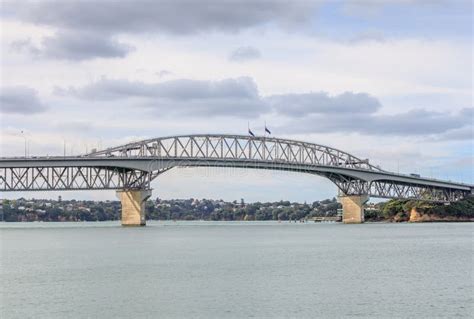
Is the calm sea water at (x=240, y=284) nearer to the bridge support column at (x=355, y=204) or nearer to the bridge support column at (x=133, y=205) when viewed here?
the bridge support column at (x=133, y=205)

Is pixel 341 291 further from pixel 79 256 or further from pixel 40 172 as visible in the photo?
pixel 40 172

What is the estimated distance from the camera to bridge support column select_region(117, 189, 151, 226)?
158375mm

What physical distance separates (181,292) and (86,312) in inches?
301

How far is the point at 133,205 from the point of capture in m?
160

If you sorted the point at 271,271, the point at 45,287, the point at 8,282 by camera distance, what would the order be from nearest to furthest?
the point at 45,287
the point at 8,282
the point at 271,271

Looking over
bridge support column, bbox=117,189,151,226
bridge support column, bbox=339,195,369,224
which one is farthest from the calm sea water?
bridge support column, bbox=339,195,369,224

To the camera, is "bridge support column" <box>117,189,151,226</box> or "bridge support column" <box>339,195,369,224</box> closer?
"bridge support column" <box>117,189,151,226</box>

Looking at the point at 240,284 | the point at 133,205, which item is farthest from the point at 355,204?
the point at 240,284

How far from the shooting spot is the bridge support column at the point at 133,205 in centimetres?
15838

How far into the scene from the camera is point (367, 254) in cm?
7538

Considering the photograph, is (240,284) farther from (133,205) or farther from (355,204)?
(355,204)

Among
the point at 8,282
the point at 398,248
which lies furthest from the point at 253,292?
the point at 398,248

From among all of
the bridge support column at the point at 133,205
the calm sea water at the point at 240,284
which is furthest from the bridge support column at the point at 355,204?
the calm sea water at the point at 240,284

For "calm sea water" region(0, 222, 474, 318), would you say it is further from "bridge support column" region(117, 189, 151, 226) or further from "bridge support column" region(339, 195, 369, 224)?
"bridge support column" region(339, 195, 369, 224)
